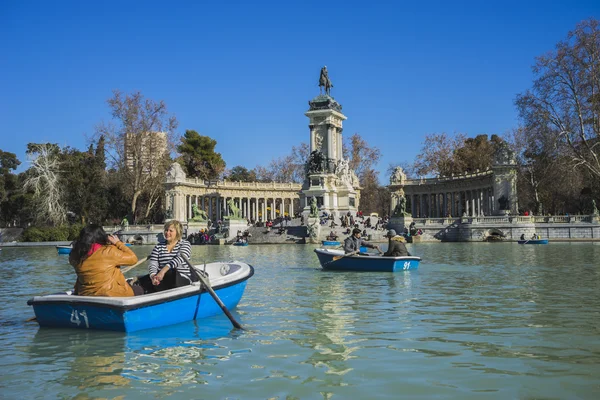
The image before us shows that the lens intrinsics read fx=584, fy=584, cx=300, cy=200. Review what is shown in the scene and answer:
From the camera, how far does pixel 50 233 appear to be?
5741 centimetres

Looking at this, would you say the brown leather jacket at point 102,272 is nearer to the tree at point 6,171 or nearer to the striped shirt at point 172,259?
the striped shirt at point 172,259

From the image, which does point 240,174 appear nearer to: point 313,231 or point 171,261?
point 313,231

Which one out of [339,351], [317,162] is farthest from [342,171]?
[339,351]

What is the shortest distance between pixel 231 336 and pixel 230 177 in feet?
336

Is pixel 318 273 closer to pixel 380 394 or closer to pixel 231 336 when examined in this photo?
pixel 231 336

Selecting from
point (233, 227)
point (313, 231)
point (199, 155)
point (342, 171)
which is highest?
point (199, 155)

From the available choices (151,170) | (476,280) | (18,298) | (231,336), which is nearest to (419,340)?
(231,336)

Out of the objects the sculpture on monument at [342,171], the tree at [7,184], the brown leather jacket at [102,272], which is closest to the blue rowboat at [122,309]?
the brown leather jacket at [102,272]

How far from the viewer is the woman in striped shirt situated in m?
10.7

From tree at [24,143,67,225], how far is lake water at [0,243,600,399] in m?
48.2

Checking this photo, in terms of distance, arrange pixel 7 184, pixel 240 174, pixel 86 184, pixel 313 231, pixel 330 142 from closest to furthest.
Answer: pixel 313 231, pixel 330 142, pixel 86 184, pixel 7 184, pixel 240 174

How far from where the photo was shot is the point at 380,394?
639 centimetres

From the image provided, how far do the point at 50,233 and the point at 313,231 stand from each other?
27.1 metres

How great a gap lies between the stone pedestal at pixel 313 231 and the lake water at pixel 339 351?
111 feet
